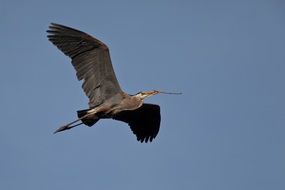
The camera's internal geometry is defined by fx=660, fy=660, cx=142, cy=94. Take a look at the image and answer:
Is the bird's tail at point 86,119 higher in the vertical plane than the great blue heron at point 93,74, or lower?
lower

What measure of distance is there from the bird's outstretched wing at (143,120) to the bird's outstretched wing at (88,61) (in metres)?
1.58

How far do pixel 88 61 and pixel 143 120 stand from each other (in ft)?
9.57

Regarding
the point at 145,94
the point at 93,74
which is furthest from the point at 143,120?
the point at 93,74

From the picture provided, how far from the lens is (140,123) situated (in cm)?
1927

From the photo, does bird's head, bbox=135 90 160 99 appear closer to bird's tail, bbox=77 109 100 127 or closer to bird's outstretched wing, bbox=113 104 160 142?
bird's outstretched wing, bbox=113 104 160 142

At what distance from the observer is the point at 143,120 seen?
19.2m

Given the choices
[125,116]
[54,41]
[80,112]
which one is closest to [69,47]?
[54,41]

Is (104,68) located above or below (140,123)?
above

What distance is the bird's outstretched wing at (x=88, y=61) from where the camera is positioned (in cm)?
1716

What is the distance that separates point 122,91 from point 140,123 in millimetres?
2022

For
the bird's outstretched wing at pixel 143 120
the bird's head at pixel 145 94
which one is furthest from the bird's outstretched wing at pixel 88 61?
the bird's outstretched wing at pixel 143 120

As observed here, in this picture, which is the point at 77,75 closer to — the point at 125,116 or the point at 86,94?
the point at 86,94

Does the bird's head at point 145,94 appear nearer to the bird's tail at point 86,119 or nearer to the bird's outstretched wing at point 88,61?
the bird's outstretched wing at point 88,61

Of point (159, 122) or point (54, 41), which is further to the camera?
point (159, 122)
